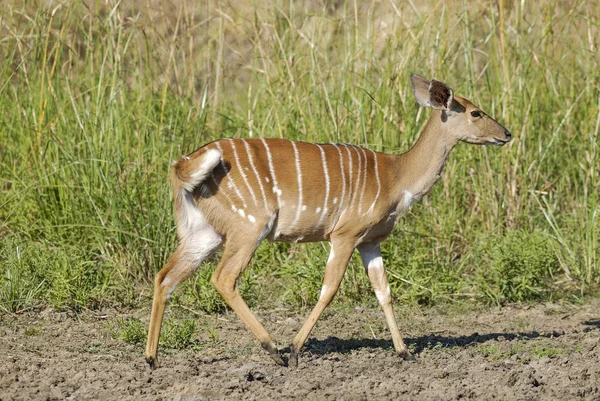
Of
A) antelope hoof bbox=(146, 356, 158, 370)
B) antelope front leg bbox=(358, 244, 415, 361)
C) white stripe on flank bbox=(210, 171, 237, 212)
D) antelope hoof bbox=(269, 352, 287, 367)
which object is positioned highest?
white stripe on flank bbox=(210, 171, 237, 212)

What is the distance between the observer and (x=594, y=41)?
21.8 feet

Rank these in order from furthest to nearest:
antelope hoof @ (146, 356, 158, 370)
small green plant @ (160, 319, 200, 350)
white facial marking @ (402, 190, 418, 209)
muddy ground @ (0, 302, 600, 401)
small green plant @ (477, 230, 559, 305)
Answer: small green plant @ (477, 230, 559, 305) → white facial marking @ (402, 190, 418, 209) → small green plant @ (160, 319, 200, 350) → antelope hoof @ (146, 356, 158, 370) → muddy ground @ (0, 302, 600, 401)

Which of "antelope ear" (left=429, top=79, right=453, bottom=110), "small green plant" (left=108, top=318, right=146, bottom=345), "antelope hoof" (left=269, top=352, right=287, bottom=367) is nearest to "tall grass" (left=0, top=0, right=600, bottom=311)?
"small green plant" (left=108, top=318, right=146, bottom=345)

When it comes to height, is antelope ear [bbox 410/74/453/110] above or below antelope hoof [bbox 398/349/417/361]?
above

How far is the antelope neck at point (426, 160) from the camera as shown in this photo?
4.71m

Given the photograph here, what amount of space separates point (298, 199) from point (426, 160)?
76 centimetres

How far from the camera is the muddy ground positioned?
383cm

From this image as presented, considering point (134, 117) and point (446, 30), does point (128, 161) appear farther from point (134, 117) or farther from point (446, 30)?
point (446, 30)

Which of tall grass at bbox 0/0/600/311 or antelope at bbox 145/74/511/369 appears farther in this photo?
tall grass at bbox 0/0/600/311

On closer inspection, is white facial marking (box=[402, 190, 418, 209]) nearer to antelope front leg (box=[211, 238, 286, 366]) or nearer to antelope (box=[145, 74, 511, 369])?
antelope (box=[145, 74, 511, 369])

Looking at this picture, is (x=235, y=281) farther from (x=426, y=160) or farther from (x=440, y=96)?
(x=440, y=96)

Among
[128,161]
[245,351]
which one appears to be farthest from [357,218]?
[128,161]

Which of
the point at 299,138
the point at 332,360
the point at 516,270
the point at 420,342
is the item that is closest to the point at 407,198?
the point at 420,342

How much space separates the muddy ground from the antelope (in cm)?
19
